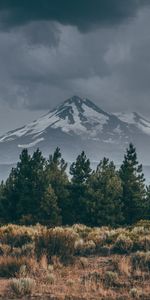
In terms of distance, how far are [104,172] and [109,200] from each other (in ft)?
11.0

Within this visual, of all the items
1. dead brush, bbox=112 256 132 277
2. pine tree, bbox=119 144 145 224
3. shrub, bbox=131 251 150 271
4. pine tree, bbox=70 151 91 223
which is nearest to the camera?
dead brush, bbox=112 256 132 277

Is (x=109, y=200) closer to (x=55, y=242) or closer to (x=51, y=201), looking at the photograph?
(x=51, y=201)

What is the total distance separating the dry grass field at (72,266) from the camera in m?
12.1

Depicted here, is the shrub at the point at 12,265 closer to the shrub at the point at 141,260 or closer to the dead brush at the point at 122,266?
the dead brush at the point at 122,266

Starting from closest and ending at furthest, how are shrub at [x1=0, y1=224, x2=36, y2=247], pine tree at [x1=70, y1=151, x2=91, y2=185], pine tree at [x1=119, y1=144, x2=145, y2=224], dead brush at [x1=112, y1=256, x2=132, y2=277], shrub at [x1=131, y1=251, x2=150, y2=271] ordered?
dead brush at [x1=112, y1=256, x2=132, y2=277] → shrub at [x1=131, y1=251, x2=150, y2=271] → shrub at [x1=0, y1=224, x2=36, y2=247] → pine tree at [x1=119, y1=144, x2=145, y2=224] → pine tree at [x1=70, y1=151, x2=91, y2=185]

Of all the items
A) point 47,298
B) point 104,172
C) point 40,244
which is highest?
point 104,172

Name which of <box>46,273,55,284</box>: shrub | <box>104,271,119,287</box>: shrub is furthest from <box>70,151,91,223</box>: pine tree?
<box>46,273,55,284</box>: shrub

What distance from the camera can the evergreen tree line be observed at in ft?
143

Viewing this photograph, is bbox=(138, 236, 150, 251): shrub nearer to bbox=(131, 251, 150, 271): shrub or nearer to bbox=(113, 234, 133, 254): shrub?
bbox=(113, 234, 133, 254): shrub

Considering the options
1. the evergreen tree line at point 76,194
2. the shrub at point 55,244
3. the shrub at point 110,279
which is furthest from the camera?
the evergreen tree line at point 76,194

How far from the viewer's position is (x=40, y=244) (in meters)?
16.6

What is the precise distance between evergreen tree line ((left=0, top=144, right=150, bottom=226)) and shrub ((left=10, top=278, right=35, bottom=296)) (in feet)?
94.5

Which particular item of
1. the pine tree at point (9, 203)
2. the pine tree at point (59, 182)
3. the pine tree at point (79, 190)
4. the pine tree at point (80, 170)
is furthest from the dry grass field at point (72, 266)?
the pine tree at point (80, 170)

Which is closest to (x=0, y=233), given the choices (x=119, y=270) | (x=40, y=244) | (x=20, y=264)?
(x=40, y=244)
